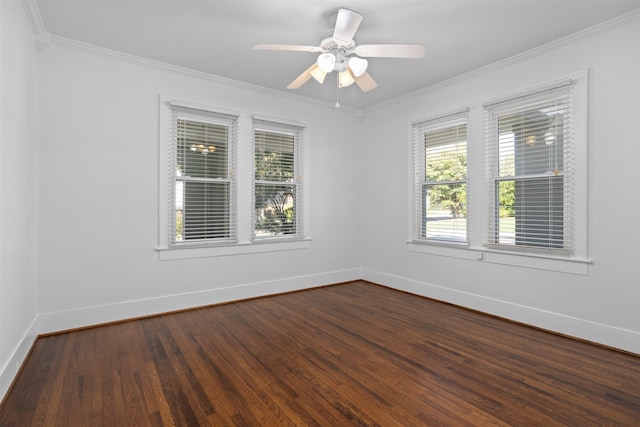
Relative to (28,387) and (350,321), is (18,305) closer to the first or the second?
(28,387)

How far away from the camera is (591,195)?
3078mm

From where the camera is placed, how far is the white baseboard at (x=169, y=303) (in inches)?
129

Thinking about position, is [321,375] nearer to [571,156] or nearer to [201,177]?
[201,177]

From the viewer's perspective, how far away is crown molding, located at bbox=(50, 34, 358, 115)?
10.7 ft

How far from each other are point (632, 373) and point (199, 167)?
4548 mm

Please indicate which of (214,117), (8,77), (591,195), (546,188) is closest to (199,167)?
(214,117)

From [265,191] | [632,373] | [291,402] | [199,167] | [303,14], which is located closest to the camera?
[291,402]

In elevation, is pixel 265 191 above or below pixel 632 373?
above

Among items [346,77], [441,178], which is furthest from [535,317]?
[346,77]

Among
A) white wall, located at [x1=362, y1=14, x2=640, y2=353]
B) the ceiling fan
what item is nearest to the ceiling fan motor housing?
the ceiling fan

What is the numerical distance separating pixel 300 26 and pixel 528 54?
2.43m

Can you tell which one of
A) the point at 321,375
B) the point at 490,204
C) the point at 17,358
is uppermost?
the point at 490,204

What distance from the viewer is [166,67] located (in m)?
3.82

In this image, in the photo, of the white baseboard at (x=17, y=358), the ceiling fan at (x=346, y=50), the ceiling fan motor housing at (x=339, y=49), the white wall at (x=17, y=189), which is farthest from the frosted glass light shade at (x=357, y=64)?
the white baseboard at (x=17, y=358)
